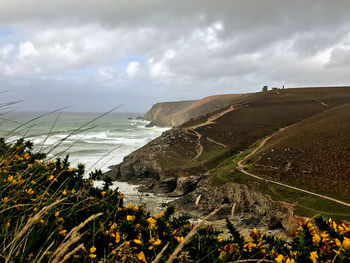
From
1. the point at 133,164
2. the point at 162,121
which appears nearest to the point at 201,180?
the point at 133,164

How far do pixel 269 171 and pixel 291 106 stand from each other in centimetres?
4666

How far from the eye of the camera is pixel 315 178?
90.4ft

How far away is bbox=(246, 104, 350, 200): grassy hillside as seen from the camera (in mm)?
26405

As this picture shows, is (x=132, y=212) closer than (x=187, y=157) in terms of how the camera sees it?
Yes

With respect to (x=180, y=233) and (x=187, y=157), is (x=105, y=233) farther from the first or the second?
(x=187, y=157)

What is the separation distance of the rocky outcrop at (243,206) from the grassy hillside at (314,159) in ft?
18.3

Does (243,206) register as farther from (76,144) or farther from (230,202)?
(76,144)

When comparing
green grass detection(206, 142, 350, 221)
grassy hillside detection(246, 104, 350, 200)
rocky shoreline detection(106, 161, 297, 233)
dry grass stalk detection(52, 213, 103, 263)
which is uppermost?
dry grass stalk detection(52, 213, 103, 263)

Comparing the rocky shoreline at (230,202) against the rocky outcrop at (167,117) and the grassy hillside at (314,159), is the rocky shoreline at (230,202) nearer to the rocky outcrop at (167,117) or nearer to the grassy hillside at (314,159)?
the grassy hillside at (314,159)

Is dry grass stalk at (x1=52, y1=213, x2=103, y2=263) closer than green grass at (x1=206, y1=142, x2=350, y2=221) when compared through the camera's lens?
Yes

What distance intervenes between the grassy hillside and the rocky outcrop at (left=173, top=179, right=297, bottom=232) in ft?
18.3

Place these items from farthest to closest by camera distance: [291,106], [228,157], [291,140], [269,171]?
[291,106] < [228,157] < [291,140] < [269,171]

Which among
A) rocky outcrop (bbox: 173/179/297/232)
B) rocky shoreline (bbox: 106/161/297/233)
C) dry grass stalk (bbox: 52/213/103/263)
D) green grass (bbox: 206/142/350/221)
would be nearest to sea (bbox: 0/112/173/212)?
dry grass stalk (bbox: 52/213/103/263)

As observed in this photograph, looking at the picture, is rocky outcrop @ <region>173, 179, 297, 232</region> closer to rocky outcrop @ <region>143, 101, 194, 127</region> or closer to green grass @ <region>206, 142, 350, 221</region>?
green grass @ <region>206, 142, 350, 221</region>
